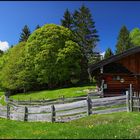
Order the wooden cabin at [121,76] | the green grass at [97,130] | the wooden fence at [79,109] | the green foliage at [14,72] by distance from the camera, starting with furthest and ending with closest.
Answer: the green foliage at [14,72]
the wooden cabin at [121,76]
the wooden fence at [79,109]
the green grass at [97,130]

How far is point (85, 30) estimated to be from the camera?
93.6m

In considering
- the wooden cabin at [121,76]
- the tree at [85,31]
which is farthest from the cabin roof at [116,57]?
the tree at [85,31]

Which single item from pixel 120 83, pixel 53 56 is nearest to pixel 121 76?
pixel 120 83

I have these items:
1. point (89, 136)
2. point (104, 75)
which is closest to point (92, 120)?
point (89, 136)

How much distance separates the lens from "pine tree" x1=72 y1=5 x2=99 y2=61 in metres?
91.4

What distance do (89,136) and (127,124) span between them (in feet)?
12.6

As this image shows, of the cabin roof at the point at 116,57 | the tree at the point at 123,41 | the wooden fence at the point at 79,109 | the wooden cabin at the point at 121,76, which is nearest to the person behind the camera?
the wooden fence at the point at 79,109

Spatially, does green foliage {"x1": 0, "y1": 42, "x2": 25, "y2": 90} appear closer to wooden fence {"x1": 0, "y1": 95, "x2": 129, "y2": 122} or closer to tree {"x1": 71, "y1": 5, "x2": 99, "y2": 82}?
tree {"x1": 71, "y1": 5, "x2": 99, "y2": 82}

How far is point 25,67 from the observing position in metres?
73.7

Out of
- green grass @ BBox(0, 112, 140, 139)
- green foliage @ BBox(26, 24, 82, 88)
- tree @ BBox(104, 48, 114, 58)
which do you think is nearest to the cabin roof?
green grass @ BBox(0, 112, 140, 139)

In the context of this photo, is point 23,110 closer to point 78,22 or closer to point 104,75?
point 104,75

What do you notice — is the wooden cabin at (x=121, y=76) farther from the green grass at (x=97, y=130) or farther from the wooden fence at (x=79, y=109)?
the green grass at (x=97, y=130)

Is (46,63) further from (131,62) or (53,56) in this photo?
(131,62)

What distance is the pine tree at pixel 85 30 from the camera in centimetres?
9138
